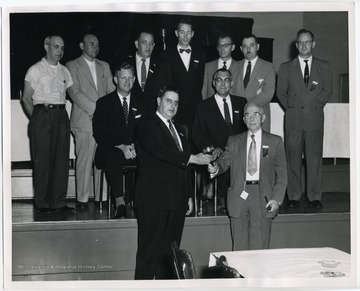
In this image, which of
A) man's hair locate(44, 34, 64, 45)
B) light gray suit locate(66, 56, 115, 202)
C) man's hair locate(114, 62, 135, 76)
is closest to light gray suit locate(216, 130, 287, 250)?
man's hair locate(114, 62, 135, 76)

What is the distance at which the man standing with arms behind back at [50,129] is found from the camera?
375cm

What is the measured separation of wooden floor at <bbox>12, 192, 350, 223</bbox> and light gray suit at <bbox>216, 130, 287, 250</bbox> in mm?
340

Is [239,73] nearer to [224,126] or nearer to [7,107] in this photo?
[224,126]

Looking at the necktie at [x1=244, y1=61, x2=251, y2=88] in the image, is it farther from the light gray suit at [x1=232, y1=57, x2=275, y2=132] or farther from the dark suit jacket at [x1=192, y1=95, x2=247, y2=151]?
the dark suit jacket at [x1=192, y1=95, x2=247, y2=151]

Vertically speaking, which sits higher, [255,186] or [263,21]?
[263,21]

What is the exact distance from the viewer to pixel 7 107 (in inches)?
125

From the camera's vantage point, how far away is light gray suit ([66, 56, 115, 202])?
4004mm

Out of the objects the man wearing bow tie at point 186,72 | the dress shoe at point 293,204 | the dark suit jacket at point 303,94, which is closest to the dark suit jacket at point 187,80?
the man wearing bow tie at point 186,72

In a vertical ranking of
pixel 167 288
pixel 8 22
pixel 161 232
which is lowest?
pixel 167 288

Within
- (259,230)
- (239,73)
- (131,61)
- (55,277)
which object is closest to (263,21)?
(239,73)

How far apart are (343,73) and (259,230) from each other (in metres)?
1.08

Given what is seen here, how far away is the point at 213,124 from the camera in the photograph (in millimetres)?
3891

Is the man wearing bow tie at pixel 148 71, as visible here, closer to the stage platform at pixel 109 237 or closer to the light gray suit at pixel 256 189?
the light gray suit at pixel 256 189

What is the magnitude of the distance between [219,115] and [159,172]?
660mm
